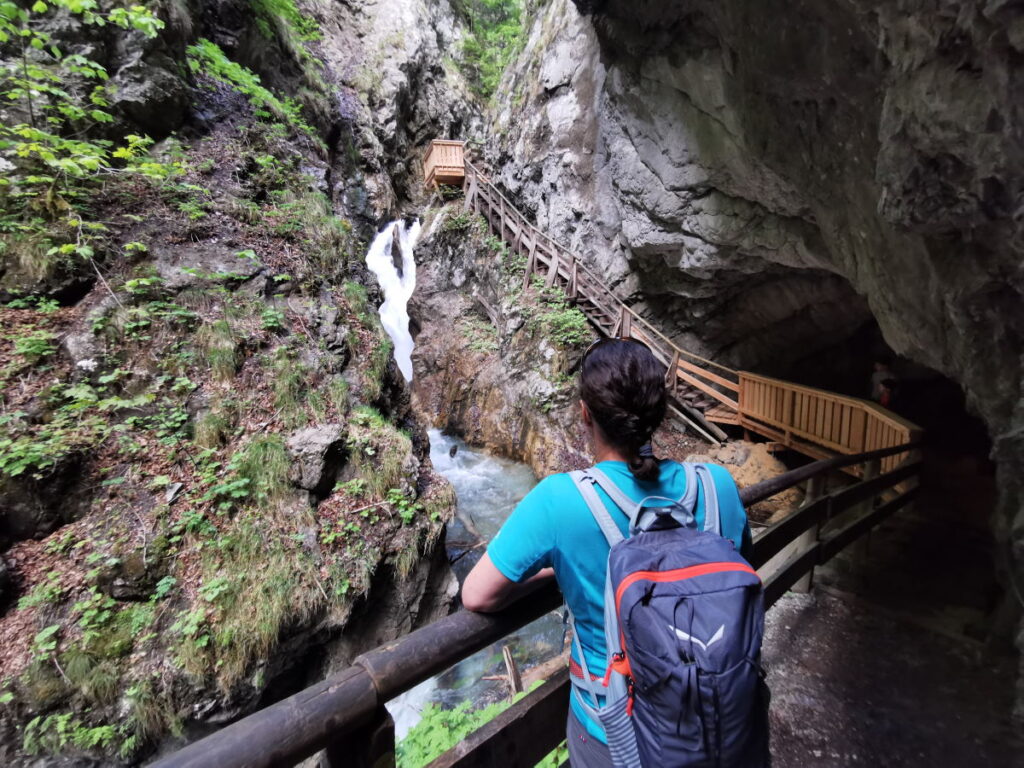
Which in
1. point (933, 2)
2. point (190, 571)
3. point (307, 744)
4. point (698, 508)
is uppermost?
point (933, 2)

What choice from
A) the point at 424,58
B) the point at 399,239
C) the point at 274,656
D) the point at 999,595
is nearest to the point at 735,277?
the point at 999,595

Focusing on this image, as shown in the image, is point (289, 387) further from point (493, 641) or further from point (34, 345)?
point (493, 641)

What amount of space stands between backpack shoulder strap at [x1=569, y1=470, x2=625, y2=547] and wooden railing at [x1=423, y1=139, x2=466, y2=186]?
17036mm

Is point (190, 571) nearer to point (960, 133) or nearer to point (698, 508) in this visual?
point (698, 508)

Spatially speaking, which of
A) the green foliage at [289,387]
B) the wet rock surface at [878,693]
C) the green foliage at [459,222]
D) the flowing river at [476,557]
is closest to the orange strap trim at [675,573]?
the wet rock surface at [878,693]

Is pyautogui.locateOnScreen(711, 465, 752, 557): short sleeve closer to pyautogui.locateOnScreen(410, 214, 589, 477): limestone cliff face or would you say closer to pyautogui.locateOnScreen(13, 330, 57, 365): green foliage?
pyautogui.locateOnScreen(13, 330, 57, 365): green foliage

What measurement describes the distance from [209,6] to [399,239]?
7.85 m

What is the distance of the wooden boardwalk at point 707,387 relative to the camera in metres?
6.93

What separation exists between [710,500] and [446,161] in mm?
17330

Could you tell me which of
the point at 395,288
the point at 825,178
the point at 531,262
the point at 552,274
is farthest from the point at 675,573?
the point at 395,288

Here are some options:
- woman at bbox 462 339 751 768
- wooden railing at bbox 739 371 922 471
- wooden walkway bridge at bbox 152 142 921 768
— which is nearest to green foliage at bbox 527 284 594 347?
wooden railing at bbox 739 371 922 471

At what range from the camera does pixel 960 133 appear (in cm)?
250

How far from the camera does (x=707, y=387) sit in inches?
405

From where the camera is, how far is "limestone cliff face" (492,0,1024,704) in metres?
2.53
